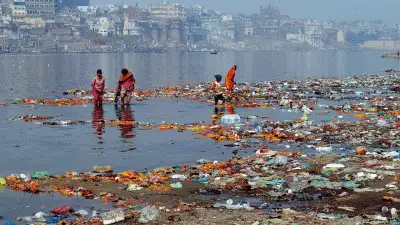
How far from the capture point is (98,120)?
64.5ft

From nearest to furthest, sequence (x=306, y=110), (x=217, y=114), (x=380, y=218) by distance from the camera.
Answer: (x=380, y=218) → (x=217, y=114) → (x=306, y=110)

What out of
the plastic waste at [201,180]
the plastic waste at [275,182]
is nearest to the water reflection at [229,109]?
the plastic waste at [201,180]

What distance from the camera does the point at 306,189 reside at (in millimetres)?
9961

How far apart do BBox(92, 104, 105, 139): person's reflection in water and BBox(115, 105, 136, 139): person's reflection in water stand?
1.59 feet

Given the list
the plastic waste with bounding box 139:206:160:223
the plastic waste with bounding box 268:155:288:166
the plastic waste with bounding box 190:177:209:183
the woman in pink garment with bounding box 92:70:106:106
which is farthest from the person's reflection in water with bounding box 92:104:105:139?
the plastic waste with bounding box 139:206:160:223

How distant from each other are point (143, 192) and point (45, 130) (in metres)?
8.25

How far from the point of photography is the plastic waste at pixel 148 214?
837 cm

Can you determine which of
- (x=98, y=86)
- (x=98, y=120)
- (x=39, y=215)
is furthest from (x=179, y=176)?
(x=98, y=86)

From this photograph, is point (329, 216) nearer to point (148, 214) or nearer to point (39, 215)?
point (148, 214)

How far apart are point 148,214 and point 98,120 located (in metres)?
11.5

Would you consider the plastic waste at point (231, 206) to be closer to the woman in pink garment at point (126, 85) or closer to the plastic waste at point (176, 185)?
the plastic waste at point (176, 185)

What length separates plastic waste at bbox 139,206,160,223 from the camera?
837 cm

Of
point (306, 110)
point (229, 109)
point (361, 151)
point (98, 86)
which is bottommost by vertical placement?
point (229, 109)

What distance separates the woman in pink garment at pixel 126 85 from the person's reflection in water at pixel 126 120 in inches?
11.3
